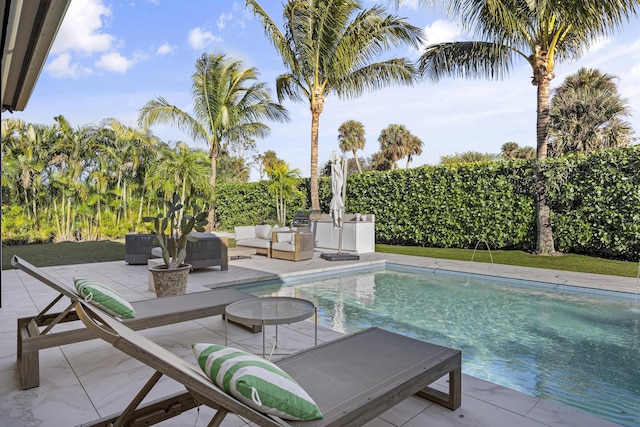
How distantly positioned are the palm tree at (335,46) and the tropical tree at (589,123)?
7.50 m

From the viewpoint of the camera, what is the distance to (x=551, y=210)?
8.41m

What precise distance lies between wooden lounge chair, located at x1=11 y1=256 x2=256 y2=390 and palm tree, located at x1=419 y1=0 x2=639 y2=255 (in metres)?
7.80

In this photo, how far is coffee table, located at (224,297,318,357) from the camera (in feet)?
8.94

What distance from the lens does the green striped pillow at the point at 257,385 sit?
A: 131cm

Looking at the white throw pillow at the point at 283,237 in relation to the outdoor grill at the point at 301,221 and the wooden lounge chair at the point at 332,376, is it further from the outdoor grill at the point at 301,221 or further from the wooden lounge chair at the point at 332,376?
the wooden lounge chair at the point at 332,376

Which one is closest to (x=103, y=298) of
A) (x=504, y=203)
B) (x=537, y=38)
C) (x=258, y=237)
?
(x=258, y=237)

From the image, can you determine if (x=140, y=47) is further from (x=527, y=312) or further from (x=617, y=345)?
(x=617, y=345)

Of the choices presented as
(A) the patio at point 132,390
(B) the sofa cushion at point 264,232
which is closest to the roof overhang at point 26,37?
(A) the patio at point 132,390

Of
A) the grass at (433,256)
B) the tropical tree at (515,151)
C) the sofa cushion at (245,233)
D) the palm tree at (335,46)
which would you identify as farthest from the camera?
the tropical tree at (515,151)

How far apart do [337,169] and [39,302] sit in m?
6.18

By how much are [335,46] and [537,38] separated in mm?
5293

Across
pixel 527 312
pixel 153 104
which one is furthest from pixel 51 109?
pixel 527 312

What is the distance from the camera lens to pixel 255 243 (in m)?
9.41

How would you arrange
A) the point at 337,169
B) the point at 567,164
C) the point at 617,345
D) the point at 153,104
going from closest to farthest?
the point at 617,345 < the point at 567,164 < the point at 337,169 < the point at 153,104
